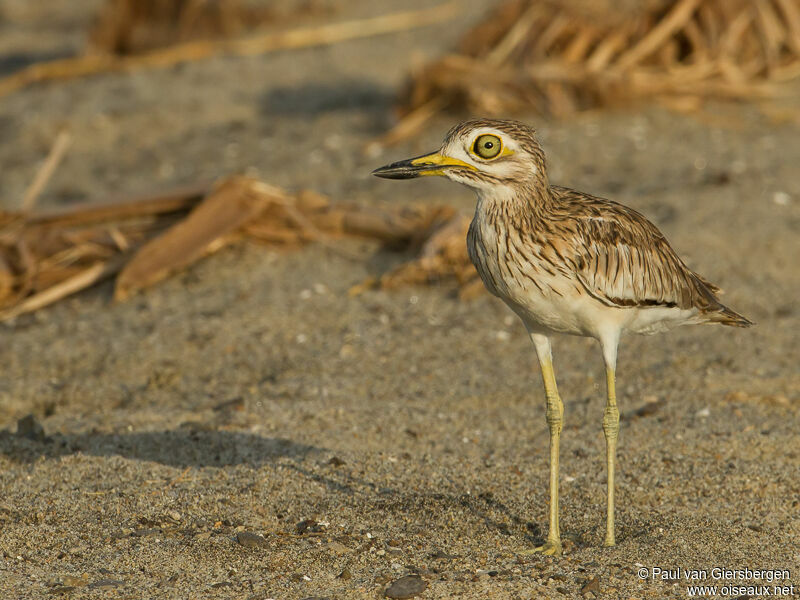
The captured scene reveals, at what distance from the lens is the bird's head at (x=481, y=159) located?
389cm

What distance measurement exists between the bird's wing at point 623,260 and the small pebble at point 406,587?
1182mm

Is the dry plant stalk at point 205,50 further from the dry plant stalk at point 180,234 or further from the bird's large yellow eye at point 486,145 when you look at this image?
the bird's large yellow eye at point 486,145

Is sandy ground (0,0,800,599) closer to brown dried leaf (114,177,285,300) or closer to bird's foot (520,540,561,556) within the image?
bird's foot (520,540,561,556)

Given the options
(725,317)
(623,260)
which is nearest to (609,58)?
A: (725,317)

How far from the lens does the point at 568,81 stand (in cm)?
955

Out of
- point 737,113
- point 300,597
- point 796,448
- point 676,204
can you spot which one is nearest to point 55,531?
point 300,597

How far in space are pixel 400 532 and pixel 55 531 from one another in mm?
1310

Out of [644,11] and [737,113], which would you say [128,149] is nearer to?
[644,11]

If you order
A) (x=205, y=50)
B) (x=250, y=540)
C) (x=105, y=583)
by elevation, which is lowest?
(x=105, y=583)

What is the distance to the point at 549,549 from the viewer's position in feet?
13.3

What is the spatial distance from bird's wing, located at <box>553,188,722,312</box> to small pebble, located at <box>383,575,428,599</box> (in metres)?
1.18

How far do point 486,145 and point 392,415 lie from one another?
6.29 ft

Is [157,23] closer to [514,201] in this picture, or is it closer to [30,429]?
[30,429]

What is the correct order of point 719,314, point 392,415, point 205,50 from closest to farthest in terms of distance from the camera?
point 719,314 → point 392,415 → point 205,50
